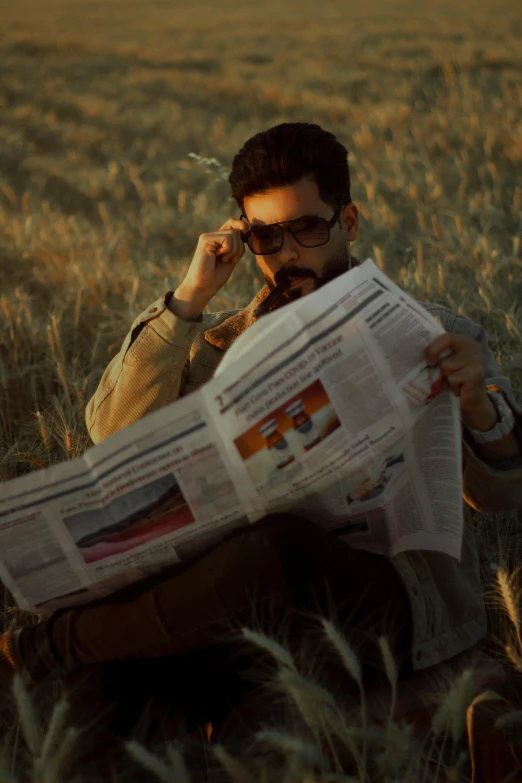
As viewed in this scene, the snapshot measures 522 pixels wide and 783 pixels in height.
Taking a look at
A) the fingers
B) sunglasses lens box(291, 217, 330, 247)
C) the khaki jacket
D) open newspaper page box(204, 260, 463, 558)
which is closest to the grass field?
the khaki jacket

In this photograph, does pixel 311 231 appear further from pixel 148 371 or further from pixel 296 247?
pixel 148 371

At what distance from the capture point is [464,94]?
25.9 ft

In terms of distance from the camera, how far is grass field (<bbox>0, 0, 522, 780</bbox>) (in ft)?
11.3

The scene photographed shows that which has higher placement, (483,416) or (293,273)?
(293,273)

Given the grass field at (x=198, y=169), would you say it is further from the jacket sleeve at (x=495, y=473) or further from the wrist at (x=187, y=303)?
the wrist at (x=187, y=303)

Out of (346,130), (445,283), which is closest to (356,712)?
(445,283)

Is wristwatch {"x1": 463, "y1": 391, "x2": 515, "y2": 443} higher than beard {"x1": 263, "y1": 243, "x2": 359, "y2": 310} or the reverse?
the reverse

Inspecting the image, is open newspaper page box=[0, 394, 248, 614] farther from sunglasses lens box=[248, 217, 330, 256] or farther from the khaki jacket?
A: sunglasses lens box=[248, 217, 330, 256]

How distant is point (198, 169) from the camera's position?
7258 millimetres

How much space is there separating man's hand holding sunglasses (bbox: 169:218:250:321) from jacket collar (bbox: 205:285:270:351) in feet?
0.56

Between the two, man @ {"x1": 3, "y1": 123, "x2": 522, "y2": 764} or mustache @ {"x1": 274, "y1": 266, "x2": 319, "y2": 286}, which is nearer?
man @ {"x1": 3, "y1": 123, "x2": 522, "y2": 764}

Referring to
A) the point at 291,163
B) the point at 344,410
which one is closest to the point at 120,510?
the point at 344,410

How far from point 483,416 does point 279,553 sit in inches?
21.8

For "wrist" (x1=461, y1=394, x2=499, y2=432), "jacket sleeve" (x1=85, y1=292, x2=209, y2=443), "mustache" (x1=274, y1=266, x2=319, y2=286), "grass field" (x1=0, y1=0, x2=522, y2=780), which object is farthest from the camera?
"grass field" (x1=0, y1=0, x2=522, y2=780)
